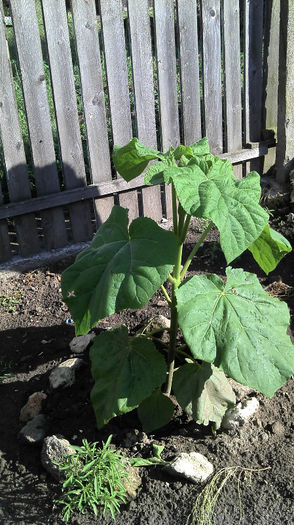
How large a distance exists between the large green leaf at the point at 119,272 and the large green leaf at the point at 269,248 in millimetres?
517

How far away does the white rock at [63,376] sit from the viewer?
327 cm

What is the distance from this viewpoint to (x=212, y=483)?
8.93 feet

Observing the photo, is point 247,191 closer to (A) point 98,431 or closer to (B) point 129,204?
(A) point 98,431

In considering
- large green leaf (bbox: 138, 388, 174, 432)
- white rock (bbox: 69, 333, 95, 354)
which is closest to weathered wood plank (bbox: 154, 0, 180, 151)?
white rock (bbox: 69, 333, 95, 354)

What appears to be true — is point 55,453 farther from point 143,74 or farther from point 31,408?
point 143,74

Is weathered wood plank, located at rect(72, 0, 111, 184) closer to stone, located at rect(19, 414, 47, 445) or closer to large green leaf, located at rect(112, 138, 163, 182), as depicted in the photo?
large green leaf, located at rect(112, 138, 163, 182)


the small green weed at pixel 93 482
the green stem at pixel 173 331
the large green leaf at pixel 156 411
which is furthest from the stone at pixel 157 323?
the small green weed at pixel 93 482

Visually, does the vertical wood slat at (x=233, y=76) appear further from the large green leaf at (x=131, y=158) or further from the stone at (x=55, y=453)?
the stone at (x=55, y=453)

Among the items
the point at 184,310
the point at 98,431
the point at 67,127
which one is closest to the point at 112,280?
the point at 184,310

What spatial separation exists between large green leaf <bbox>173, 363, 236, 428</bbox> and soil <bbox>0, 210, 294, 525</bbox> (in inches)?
7.5

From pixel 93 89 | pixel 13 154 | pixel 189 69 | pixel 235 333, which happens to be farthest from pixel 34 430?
pixel 189 69

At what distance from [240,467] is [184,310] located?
0.88 metres

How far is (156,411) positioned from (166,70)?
296 centimetres

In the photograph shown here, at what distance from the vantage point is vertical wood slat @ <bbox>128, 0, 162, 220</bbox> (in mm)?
4531
